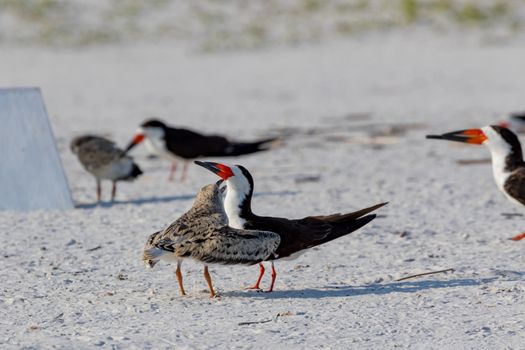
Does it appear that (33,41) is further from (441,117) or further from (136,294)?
(136,294)

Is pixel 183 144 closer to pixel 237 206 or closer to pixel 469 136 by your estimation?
pixel 469 136

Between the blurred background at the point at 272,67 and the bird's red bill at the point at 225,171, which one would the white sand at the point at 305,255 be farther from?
the bird's red bill at the point at 225,171

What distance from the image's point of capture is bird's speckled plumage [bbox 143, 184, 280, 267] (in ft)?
20.5

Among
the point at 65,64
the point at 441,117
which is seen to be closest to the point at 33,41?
the point at 65,64

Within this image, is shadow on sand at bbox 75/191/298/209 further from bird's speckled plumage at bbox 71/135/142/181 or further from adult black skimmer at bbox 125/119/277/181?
adult black skimmer at bbox 125/119/277/181

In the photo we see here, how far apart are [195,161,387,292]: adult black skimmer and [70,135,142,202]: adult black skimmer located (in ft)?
12.3

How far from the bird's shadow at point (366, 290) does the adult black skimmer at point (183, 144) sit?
5.50 m

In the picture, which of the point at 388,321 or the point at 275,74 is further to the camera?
the point at 275,74

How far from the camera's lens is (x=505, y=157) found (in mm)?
8477

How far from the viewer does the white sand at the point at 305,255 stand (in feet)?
18.9

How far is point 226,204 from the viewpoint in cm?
686

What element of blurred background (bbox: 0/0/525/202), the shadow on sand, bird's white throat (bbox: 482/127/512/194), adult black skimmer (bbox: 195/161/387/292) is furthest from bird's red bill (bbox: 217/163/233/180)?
blurred background (bbox: 0/0/525/202)

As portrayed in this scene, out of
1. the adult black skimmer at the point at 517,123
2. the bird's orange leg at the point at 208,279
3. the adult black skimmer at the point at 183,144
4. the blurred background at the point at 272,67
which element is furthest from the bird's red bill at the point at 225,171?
the adult black skimmer at the point at 517,123

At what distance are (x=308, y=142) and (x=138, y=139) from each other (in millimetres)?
3799
